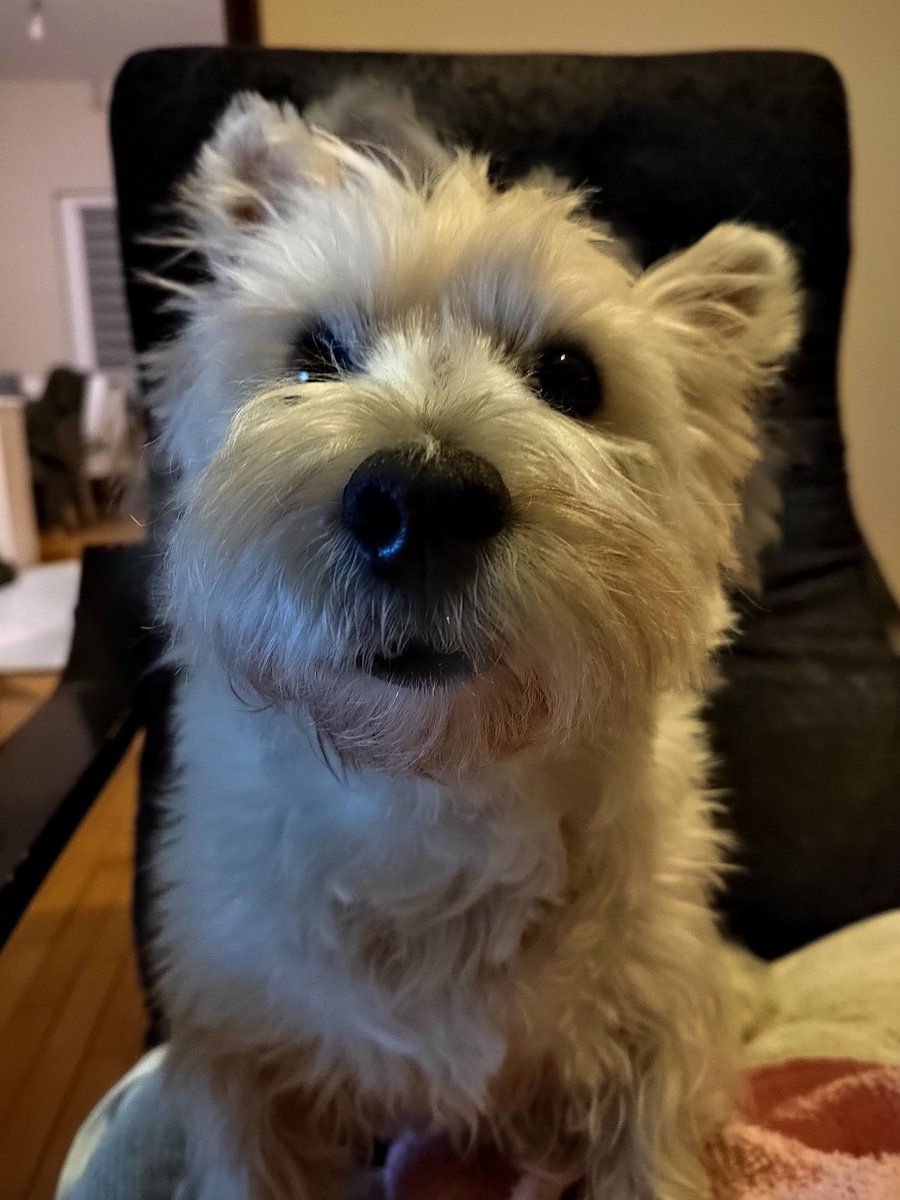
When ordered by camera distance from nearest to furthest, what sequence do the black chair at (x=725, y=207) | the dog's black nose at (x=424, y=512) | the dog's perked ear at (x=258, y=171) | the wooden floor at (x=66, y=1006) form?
the dog's black nose at (x=424, y=512) < the dog's perked ear at (x=258, y=171) < the black chair at (x=725, y=207) < the wooden floor at (x=66, y=1006)

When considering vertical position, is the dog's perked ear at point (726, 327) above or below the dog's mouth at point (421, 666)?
above

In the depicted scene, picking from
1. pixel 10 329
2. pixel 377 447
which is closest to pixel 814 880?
pixel 377 447

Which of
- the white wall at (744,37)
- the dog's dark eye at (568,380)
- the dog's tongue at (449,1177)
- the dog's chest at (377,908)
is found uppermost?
the white wall at (744,37)

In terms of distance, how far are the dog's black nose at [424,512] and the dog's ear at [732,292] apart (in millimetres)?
398

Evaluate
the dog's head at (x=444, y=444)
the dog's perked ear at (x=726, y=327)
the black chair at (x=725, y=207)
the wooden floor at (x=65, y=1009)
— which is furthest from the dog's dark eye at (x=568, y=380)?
the wooden floor at (x=65, y=1009)

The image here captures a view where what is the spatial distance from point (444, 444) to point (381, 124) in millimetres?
611

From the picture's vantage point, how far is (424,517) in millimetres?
539

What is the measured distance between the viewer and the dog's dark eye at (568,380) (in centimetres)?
76

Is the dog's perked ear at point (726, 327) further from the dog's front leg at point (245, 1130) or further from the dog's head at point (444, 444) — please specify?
the dog's front leg at point (245, 1130)

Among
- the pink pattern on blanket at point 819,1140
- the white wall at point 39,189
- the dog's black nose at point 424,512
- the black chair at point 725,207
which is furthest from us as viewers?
the white wall at point 39,189

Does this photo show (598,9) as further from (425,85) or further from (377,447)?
(377,447)

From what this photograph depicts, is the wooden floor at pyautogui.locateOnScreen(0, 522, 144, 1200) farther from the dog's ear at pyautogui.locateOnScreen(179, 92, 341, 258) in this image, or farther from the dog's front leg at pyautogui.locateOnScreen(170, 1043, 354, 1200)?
the dog's front leg at pyautogui.locateOnScreen(170, 1043, 354, 1200)

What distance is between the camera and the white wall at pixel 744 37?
153 cm

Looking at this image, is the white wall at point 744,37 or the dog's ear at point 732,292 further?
the white wall at point 744,37
